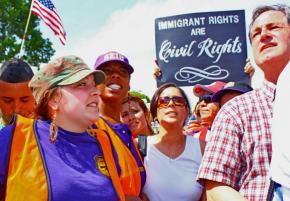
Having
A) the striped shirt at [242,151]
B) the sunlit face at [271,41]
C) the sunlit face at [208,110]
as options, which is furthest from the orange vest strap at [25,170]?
the sunlit face at [208,110]

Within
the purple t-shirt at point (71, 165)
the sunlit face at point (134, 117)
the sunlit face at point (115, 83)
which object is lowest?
the purple t-shirt at point (71, 165)

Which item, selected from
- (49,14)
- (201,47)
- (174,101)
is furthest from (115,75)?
(49,14)

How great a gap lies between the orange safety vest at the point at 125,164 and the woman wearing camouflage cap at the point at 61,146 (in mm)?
35

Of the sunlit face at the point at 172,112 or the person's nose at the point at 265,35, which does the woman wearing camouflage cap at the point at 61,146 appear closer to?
the sunlit face at the point at 172,112

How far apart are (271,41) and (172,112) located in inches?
45.7

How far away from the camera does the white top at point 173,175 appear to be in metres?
2.86

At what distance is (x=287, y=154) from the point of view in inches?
56.3

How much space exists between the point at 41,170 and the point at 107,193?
0.36m

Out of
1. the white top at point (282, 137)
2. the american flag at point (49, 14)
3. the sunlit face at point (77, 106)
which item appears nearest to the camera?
the white top at point (282, 137)

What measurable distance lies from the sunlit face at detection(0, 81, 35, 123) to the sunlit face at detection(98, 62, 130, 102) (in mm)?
542

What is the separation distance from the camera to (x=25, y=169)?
2004 millimetres

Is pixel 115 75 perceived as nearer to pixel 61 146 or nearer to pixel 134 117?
pixel 134 117

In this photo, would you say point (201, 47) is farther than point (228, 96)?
Yes

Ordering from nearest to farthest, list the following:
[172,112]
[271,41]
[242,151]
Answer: [242,151], [271,41], [172,112]
